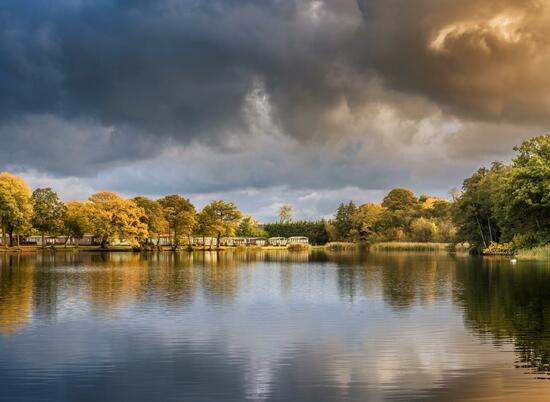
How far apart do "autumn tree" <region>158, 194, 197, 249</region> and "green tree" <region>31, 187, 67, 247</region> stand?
20031mm

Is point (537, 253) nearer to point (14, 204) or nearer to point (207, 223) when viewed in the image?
point (207, 223)

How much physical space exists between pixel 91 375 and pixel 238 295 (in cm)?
1818

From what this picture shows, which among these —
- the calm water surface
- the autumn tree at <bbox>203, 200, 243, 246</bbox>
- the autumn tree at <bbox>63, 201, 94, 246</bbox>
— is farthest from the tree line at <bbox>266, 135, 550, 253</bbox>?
the autumn tree at <bbox>63, 201, 94, 246</bbox>

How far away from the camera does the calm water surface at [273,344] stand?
13539 millimetres

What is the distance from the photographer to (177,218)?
4461 inches

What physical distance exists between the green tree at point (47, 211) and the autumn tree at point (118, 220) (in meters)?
8.20

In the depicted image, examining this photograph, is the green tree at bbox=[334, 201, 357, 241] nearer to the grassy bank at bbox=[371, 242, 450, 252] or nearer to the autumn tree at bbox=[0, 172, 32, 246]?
the grassy bank at bbox=[371, 242, 450, 252]

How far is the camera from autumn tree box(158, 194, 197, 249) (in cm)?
11306

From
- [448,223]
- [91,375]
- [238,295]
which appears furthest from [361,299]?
[448,223]

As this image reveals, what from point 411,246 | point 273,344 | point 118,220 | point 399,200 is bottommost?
point 411,246

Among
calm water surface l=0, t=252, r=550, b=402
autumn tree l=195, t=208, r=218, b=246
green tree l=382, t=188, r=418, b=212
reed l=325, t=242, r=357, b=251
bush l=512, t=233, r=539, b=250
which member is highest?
green tree l=382, t=188, r=418, b=212

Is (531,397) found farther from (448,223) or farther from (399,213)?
(399,213)

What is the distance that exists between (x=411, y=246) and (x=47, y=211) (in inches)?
2982

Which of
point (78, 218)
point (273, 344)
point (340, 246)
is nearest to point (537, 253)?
point (273, 344)
